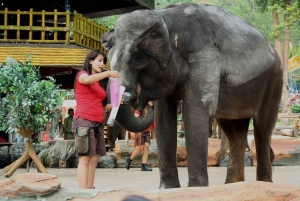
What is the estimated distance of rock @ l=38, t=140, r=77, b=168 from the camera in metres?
14.1

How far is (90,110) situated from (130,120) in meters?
1.09

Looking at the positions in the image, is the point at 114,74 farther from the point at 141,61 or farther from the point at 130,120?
the point at 130,120

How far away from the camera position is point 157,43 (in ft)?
18.9

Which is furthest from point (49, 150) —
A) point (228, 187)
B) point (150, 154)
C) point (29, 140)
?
point (228, 187)

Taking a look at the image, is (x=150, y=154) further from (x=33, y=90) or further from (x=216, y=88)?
(x=216, y=88)

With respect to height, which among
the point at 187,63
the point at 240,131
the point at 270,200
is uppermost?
the point at 187,63

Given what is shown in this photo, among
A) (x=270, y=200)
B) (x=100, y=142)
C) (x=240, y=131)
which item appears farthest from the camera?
(x=240, y=131)

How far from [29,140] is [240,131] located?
14.9 ft

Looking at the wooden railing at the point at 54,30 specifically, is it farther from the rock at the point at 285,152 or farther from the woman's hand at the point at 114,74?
the woman's hand at the point at 114,74

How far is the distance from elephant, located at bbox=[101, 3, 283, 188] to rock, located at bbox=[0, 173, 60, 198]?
100 centimetres

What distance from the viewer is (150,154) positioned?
1385cm

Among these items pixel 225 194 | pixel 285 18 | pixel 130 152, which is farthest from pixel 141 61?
pixel 285 18

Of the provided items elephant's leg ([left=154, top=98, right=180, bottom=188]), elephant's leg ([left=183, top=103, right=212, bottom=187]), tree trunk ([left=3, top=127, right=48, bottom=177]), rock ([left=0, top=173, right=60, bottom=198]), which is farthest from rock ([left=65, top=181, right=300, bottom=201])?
tree trunk ([left=3, top=127, right=48, bottom=177])

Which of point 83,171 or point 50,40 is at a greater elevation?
point 50,40
